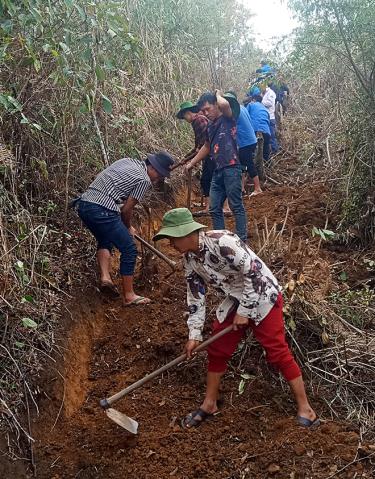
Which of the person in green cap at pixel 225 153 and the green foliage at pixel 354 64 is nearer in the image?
the person in green cap at pixel 225 153

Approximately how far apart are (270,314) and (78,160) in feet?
9.49

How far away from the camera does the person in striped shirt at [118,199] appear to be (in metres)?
4.16

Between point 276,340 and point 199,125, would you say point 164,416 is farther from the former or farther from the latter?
point 199,125

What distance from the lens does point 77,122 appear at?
4809mm

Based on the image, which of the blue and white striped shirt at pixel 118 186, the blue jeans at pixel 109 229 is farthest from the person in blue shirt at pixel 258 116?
the blue jeans at pixel 109 229

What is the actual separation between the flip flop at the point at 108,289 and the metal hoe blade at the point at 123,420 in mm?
1463

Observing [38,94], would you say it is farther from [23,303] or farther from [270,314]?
[270,314]

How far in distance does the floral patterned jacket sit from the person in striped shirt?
1.40 m

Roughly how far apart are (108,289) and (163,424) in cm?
153

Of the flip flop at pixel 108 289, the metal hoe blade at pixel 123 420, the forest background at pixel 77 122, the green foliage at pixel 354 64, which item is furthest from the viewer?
the green foliage at pixel 354 64

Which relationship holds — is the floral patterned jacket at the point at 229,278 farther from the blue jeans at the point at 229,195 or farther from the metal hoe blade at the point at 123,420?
the blue jeans at the point at 229,195

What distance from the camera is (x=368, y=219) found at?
16.7ft

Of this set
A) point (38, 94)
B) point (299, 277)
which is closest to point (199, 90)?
point (38, 94)

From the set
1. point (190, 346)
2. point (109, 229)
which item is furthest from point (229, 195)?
point (190, 346)
